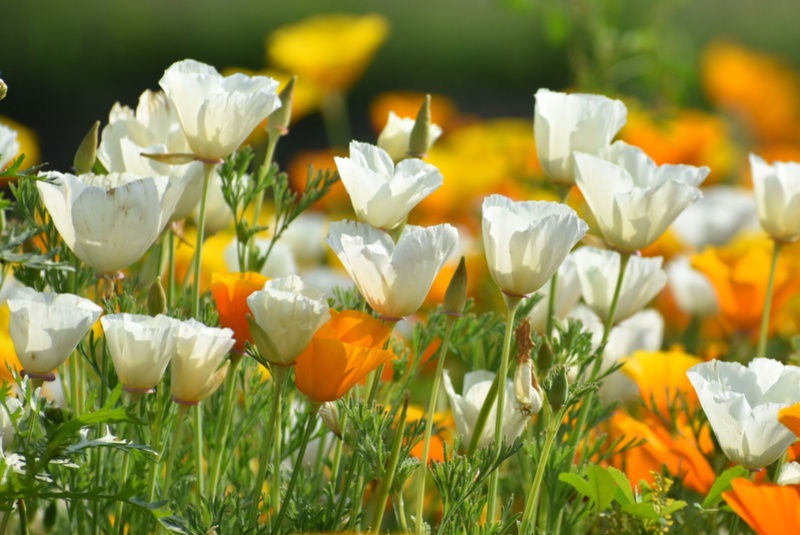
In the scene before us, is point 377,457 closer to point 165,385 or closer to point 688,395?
point 165,385

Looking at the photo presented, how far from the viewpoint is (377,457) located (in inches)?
29.9

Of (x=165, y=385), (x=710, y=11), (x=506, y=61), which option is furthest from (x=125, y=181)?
(x=710, y=11)

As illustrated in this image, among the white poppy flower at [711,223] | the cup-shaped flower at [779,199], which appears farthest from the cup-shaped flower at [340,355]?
the white poppy flower at [711,223]

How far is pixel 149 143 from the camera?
38.0 inches

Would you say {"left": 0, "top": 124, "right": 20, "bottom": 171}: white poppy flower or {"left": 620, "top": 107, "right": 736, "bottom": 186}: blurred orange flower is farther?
{"left": 620, "top": 107, "right": 736, "bottom": 186}: blurred orange flower

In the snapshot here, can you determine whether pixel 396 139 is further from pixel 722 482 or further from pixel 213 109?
pixel 722 482

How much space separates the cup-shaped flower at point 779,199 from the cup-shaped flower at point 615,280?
0.13 metres

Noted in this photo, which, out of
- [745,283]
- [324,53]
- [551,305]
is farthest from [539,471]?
[324,53]

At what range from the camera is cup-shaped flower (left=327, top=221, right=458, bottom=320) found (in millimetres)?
757

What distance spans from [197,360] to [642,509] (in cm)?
32

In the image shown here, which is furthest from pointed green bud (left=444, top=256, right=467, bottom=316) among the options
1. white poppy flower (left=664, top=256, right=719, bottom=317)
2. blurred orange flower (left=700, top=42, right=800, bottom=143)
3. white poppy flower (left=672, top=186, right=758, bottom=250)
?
blurred orange flower (left=700, top=42, right=800, bottom=143)

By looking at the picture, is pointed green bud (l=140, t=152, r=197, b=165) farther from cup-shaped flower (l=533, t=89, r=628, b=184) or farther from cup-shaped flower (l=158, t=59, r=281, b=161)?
cup-shaped flower (l=533, t=89, r=628, b=184)

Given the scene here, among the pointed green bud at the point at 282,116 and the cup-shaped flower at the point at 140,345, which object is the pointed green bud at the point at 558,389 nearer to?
the cup-shaped flower at the point at 140,345

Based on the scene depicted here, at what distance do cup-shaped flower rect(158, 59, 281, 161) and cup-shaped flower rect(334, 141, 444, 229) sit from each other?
0.08 m
